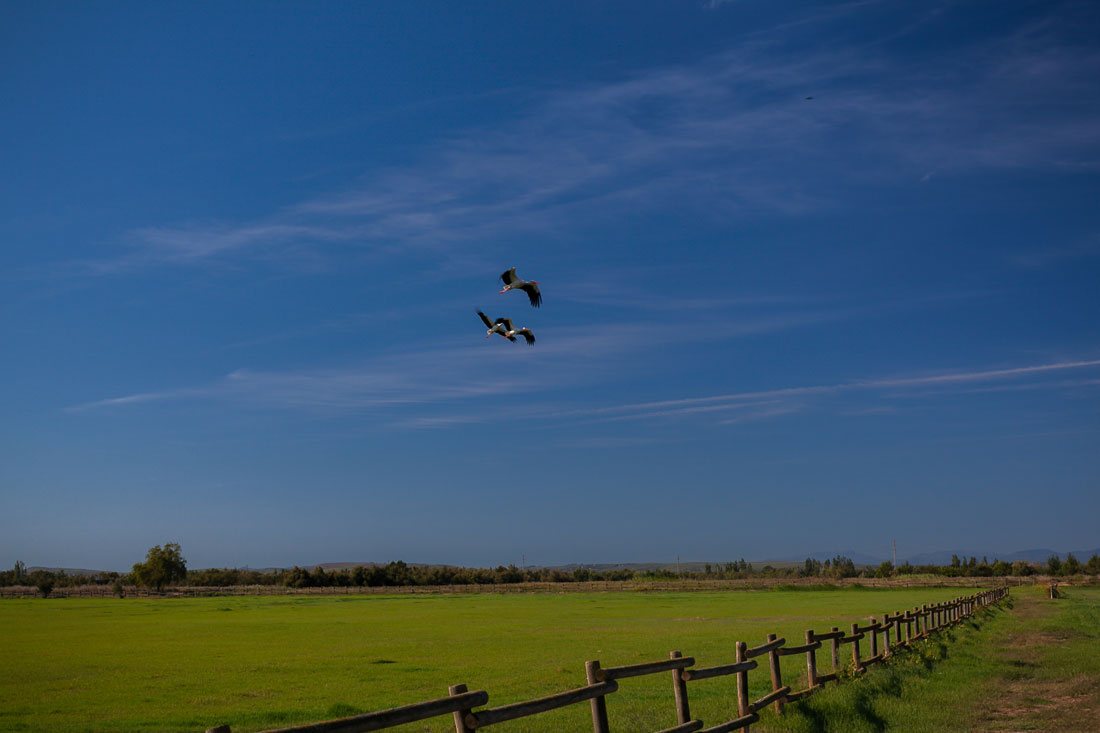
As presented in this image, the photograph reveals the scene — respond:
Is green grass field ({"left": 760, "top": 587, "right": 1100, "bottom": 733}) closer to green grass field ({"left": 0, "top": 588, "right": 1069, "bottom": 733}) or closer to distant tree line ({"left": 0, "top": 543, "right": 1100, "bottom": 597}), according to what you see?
green grass field ({"left": 0, "top": 588, "right": 1069, "bottom": 733})

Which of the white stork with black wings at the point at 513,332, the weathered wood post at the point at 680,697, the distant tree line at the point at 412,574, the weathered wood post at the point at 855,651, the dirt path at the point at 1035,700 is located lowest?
the distant tree line at the point at 412,574

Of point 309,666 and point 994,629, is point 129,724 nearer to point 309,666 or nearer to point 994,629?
point 309,666

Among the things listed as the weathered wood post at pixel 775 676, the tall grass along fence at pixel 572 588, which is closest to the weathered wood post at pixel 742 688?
the weathered wood post at pixel 775 676

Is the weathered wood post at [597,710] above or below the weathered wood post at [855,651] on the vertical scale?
above

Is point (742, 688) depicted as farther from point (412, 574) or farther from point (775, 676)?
point (412, 574)

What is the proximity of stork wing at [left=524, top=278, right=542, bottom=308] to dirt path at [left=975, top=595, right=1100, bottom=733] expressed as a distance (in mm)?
11200

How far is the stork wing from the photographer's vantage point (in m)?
19.3

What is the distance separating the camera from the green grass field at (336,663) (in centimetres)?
2056

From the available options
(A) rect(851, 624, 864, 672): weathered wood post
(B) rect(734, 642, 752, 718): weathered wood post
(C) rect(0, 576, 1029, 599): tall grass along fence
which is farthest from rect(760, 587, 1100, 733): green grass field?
(C) rect(0, 576, 1029, 599): tall grass along fence

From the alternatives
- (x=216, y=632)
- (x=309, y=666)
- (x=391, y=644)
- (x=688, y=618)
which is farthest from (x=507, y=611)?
(x=309, y=666)

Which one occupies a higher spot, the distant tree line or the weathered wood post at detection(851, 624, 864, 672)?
the weathered wood post at detection(851, 624, 864, 672)

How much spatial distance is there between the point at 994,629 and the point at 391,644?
24.8m

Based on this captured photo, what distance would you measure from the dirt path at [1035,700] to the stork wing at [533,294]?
1120 cm

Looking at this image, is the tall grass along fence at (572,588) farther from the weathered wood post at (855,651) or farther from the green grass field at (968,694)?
the weathered wood post at (855,651)
